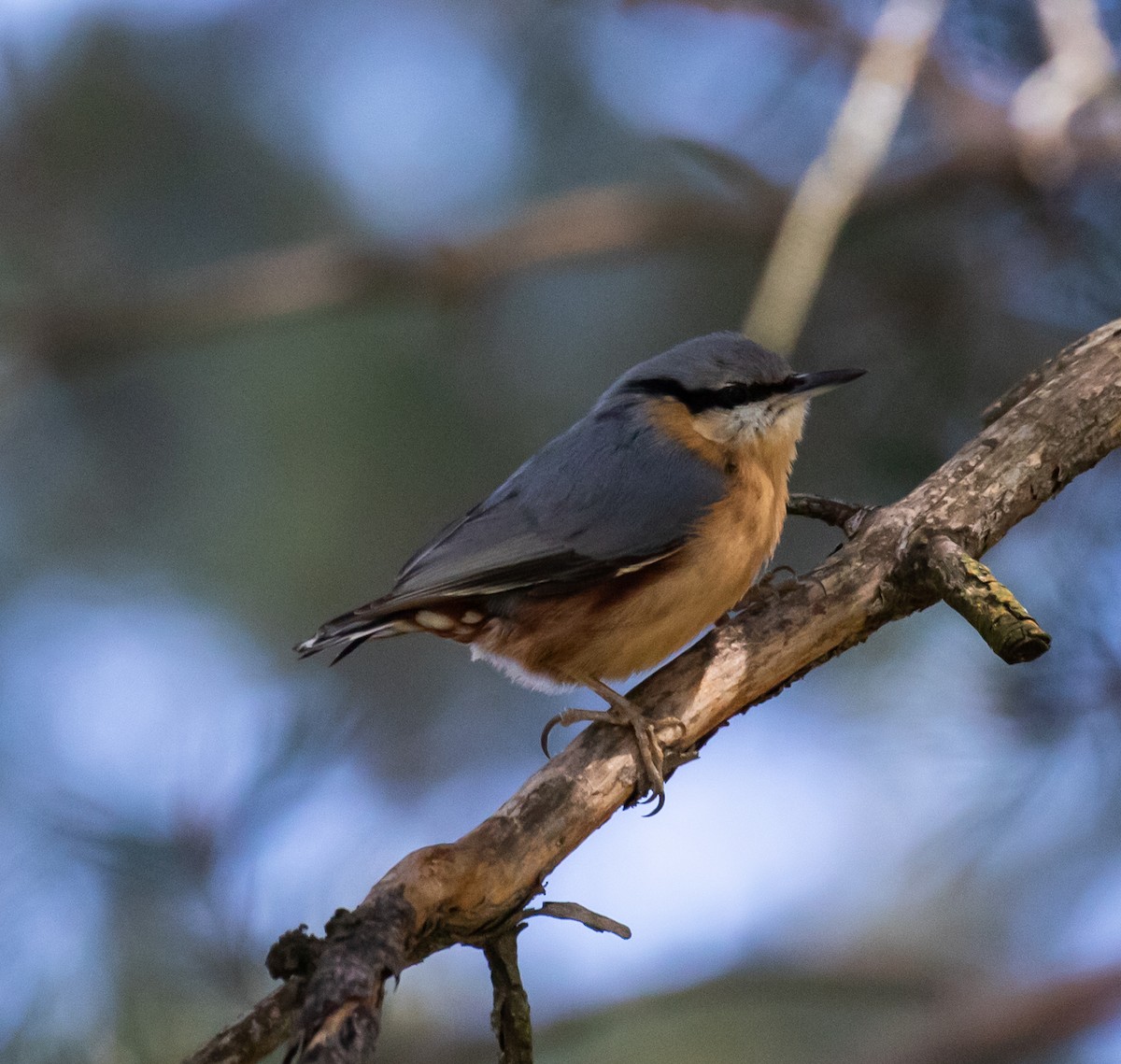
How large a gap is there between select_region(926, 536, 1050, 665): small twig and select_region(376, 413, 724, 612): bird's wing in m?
0.67

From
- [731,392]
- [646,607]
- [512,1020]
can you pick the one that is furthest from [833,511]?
[512,1020]

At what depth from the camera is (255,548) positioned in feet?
14.5

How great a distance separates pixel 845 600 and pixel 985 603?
35 cm

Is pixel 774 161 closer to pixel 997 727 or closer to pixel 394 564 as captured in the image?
pixel 394 564

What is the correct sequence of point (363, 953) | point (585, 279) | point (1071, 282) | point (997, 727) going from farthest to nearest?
point (585, 279), point (1071, 282), point (997, 727), point (363, 953)

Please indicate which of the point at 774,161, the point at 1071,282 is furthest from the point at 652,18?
the point at 1071,282

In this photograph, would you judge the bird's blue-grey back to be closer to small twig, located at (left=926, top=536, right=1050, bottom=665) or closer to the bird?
the bird

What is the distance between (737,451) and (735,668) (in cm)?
74

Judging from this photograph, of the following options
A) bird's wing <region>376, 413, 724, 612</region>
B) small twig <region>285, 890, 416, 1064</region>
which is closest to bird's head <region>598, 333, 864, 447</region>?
bird's wing <region>376, 413, 724, 612</region>

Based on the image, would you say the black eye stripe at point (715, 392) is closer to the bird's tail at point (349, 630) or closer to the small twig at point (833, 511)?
the small twig at point (833, 511)

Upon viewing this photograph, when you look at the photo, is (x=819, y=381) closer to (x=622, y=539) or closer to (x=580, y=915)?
(x=622, y=539)

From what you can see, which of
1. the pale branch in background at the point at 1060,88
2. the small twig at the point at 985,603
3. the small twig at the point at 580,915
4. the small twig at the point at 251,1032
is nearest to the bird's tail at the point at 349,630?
the small twig at the point at 580,915

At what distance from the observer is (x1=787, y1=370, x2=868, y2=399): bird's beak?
2713 millimetres

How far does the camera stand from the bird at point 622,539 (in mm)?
2551
